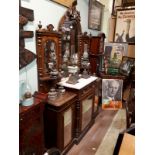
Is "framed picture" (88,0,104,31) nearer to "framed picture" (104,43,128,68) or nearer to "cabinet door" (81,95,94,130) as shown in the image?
"framed picture" (104,43,128,68)

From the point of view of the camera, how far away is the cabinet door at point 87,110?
250 cm

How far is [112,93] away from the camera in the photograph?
11.8ft

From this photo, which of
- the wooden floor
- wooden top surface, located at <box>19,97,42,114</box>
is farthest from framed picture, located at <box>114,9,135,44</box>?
wooden top surface, located at <box>19,97,42,114</box>

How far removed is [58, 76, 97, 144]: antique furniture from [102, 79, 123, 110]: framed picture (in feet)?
2.74

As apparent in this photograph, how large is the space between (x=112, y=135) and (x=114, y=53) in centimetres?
193

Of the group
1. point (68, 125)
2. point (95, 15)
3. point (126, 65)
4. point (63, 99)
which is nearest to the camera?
point (63, 99)

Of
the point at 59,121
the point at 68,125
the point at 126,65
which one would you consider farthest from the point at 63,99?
the point at 126,65

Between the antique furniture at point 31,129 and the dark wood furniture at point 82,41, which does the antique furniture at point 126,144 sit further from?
the dark wood furniture at point 82,41

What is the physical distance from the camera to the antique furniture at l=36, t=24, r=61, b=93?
1.95m

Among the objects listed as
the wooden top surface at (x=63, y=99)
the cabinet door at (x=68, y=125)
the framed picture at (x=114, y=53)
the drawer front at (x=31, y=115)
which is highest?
the framed picture at (x=114, y=53)

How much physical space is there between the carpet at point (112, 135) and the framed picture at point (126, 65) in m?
0.81

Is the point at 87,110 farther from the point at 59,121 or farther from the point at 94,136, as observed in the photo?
the point at 59,121

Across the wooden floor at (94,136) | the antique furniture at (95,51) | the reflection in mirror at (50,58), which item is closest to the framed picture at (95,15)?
the antique furniture at (95,51)
